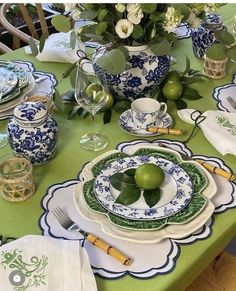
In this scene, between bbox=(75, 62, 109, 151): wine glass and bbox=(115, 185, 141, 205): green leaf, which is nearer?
bbox=(115, 185, 141, 205): green leaf

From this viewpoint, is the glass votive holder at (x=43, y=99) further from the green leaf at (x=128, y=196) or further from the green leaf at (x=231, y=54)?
the green leaf at (x=231, y=54)

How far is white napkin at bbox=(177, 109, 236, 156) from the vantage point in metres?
1.07

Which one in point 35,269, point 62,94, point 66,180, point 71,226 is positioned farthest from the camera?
point 62,94

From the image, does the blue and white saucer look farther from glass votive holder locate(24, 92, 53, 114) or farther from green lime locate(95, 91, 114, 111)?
glass votive holder locate(24, 92, 53, 114)

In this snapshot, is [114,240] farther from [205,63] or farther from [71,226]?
[205,63]

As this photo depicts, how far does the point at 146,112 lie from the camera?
3.75 ft

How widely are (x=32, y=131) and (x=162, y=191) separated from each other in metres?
0.31

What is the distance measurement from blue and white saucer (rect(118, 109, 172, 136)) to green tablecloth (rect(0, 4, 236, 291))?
2 centimetres

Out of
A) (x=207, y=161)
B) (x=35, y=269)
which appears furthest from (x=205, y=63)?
(x=35, y=269)

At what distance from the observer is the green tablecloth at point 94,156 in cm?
79

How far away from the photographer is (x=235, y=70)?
1409mm

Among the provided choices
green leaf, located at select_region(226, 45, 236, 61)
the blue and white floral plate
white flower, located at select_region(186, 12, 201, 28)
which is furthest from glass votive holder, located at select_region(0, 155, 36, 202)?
green leaf, located at select_region(226, 45, 236, 61)

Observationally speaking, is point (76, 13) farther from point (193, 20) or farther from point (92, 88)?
point (193, 20)

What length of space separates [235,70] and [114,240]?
775 millimetres
